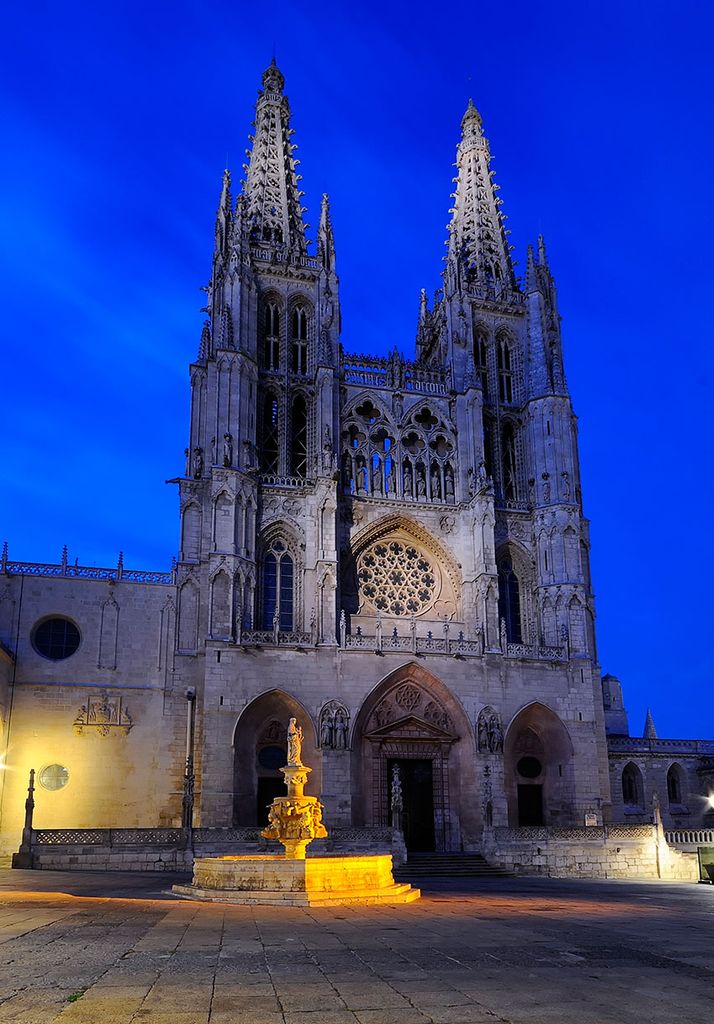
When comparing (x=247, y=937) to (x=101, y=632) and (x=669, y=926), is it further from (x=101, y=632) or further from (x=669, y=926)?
(x=101, y=632)

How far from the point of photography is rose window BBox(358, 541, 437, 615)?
3384 centimetres

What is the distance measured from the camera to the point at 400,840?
85.9 feet

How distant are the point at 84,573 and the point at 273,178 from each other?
20393mm

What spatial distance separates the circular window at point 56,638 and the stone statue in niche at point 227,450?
7.61 m

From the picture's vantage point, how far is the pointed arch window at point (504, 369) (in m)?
38.8

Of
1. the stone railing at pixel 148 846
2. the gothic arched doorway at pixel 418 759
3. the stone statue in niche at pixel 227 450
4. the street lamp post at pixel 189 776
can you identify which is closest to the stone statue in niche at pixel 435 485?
the gothic arched doorway at pixel 418 759

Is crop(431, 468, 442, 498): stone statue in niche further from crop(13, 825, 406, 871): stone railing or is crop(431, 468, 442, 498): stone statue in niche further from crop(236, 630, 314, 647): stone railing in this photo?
crop(13, 825, 406, 871): stone railing

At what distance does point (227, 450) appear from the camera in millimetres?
31969

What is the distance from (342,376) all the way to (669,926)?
89.6 ft

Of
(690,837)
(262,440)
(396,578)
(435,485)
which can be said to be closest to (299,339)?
(262,440)

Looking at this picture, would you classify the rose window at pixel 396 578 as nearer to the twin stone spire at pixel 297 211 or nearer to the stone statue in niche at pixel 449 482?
the stone statue in niche at pixel 449 482

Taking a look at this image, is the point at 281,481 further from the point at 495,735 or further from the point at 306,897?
the point at 306,897

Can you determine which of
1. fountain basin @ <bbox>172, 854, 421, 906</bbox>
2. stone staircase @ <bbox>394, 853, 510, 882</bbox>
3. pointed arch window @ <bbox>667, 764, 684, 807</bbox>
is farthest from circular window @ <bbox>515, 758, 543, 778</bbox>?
fountain basin @ <bbox>172, 854, 421, 906</bbox>

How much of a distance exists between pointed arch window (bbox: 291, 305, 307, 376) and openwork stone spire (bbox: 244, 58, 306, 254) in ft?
9.85
